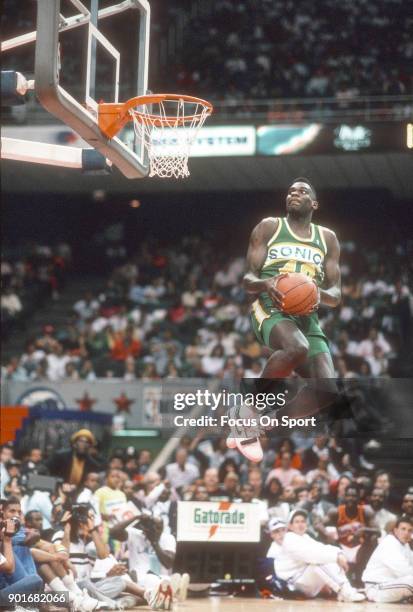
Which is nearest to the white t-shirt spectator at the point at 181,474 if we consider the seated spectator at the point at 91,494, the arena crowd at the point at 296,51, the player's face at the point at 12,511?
the seated spectator at the point at 91,494

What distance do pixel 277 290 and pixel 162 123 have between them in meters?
1.28

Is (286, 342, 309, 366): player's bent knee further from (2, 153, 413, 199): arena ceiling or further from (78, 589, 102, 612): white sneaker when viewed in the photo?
(78, 589, 102, 612): white sneaker

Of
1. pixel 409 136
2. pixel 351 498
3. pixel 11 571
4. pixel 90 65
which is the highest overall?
pixel 409 136

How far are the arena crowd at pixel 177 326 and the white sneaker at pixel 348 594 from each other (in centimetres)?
260

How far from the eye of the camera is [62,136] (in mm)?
10562

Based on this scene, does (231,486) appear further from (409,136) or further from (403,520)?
(409,136)

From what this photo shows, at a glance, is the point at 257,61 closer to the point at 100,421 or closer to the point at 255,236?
the point at 100,421

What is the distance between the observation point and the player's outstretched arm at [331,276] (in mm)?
6984

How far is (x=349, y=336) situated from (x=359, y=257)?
803mm

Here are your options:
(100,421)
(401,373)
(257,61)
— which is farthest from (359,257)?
(100,421)

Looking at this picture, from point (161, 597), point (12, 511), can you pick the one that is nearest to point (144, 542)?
point (161, 597)

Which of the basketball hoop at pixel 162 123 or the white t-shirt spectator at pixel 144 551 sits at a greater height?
the basketball hoop at pixel 162 123

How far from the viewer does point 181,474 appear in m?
11.3

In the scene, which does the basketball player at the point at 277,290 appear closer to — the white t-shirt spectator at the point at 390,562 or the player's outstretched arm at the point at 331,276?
the player's outstretched arm at the point at 331,276
